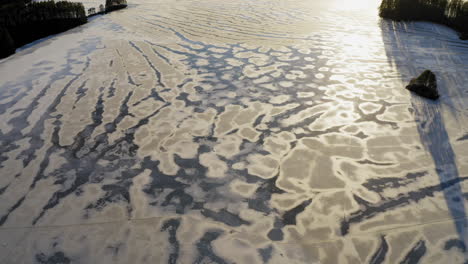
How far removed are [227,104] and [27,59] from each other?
592 cm

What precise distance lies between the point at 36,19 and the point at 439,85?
12.2 metres

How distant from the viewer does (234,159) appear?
3.38 m

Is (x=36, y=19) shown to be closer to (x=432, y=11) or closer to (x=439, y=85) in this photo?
(x=439, y=85)

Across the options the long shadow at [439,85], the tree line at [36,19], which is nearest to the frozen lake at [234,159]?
the long shadow at [439,85]

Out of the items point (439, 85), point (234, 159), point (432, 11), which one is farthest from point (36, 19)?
point (432, 11)

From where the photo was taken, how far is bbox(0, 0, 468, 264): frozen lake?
7.72ft

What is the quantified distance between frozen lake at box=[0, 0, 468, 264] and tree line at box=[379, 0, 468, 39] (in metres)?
2.75

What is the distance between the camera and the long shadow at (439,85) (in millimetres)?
2801

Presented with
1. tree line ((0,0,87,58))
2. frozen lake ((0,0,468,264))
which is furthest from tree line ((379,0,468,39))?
tree line ((0,0,87,58))

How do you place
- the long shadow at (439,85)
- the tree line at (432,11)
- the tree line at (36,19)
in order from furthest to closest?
the tree line at (36,19) < the tree line at (432,11) < the long shadow at (439,85)

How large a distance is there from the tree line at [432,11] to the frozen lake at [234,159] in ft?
9.04

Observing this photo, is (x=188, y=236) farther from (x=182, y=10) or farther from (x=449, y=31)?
(x=182, y=10)

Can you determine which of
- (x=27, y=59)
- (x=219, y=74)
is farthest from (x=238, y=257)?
(x=27, y=59)

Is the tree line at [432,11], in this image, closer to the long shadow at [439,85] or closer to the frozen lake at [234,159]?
the long shadow at [439,85]
